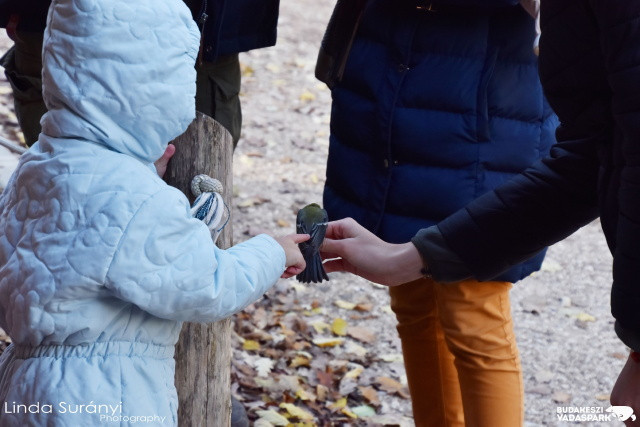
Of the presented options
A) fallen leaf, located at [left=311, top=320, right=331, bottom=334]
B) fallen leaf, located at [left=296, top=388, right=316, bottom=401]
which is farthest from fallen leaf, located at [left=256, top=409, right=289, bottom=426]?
fallen leaf, located at [left=311, top=320, right=331, bottom=334]

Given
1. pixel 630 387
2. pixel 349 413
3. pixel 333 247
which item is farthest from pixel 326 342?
pixel 630 387

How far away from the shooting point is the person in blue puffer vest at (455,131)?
2891 mm

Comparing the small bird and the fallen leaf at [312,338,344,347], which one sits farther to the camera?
the fallen leaf at [312,338,344,347]

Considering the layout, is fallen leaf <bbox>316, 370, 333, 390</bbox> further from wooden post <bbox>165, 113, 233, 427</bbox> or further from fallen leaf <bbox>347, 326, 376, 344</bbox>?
wooden post <bbox>165, 113, 233, 427</bbox>

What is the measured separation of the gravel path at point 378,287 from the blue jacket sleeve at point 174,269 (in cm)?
165

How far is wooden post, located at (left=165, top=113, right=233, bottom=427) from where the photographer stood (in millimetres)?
2574

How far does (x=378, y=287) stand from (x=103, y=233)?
341cm

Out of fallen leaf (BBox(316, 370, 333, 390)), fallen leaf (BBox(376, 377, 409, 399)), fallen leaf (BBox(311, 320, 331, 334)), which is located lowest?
fallen leaf (BBox(376, 377, 409, 399))

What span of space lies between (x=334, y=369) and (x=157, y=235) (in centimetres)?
251

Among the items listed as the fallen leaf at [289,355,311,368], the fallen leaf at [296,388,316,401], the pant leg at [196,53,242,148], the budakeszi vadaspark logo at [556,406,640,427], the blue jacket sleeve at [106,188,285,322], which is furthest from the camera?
the fallen leaf at [289,355,311,368]

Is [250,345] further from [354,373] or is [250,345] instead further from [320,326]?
[354,373]

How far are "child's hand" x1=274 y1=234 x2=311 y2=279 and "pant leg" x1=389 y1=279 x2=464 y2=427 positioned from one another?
0.75m

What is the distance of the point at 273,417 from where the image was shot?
12.8 ft

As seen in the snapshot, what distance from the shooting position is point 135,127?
6.94 feet
